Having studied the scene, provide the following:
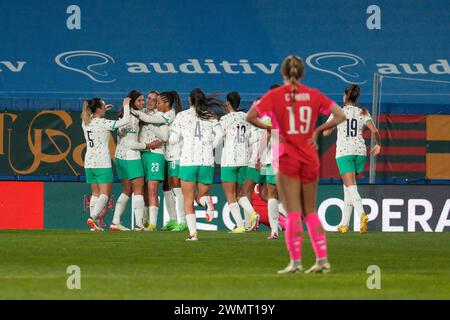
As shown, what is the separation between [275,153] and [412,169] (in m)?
11.3

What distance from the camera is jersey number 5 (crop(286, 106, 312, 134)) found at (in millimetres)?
12734

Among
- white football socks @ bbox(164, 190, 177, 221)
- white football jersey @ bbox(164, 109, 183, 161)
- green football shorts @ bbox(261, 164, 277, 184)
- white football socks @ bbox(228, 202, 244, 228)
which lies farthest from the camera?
white football socks @ bbox(164, 190, 177, 221)

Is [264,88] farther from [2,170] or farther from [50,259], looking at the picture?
[50,259]

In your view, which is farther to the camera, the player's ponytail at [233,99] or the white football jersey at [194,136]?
the player's ponytail at [233,99]

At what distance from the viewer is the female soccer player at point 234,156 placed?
70.6ft

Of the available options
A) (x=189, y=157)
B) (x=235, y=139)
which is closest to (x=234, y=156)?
(x=235, y=139)

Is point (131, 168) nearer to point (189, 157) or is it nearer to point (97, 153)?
point (97, 153)

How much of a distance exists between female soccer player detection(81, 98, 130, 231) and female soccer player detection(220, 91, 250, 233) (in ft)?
6.47

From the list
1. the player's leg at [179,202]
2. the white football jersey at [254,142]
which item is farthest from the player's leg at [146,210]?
the white football jersey at [254,142]

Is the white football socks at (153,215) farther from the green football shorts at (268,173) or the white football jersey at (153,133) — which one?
the green football shorts at (268,173)

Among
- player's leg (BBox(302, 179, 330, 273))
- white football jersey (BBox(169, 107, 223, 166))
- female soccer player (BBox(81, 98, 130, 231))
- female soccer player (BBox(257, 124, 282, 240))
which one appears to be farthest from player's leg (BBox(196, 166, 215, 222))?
player's leg (BBox(302, 179, 330, 273))

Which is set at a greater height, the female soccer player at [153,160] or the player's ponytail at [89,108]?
the player's ponytail at [89,108]

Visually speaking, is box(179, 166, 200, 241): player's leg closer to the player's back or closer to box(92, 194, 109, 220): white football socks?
the player's back

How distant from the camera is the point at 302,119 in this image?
1276 centimetres
